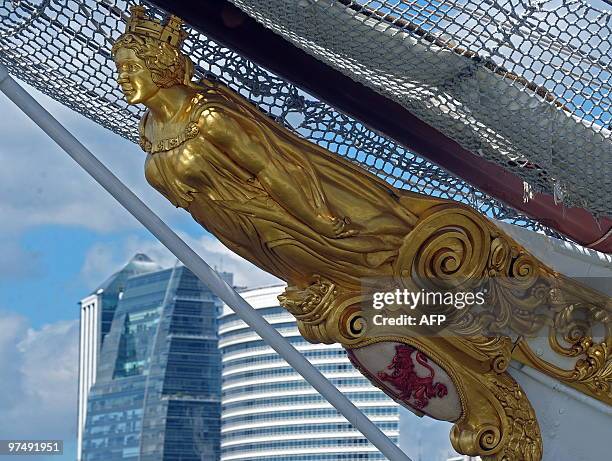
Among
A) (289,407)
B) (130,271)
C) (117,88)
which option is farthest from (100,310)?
(117,88)

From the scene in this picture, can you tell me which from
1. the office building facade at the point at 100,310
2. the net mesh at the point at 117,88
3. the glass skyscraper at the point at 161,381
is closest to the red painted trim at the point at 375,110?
the net mesh at the point at 117,88

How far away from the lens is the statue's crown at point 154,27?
8.51 ft

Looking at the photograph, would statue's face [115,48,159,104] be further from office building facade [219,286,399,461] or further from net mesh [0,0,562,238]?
office building facade [219,286,399,461]

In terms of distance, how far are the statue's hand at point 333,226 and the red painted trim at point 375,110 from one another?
1.48 feet

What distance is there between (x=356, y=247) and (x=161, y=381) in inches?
2491

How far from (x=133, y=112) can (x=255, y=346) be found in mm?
50667

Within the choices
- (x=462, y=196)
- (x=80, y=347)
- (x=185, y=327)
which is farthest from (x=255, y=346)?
(x=462, y=196)

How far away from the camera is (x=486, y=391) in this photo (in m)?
2.82

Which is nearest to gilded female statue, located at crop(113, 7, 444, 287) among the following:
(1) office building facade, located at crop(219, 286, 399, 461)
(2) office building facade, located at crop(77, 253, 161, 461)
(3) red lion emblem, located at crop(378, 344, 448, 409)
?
(3) red lion emblem, located at crop(378, 344, 448, 409)

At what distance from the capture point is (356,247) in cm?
272

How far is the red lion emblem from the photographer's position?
2768 mm

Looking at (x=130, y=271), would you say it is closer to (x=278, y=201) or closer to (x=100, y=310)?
(x=100, y=310)

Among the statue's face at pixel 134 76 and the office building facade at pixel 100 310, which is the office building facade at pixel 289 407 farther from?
the statue's face at pixel 134 76

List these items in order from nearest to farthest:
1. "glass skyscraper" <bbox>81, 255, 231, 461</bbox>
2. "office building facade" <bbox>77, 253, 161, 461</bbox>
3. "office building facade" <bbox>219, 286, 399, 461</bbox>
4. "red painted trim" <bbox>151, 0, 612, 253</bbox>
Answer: "red painted trim" <bbox>151, 0, 612, 253</bbox>, "office building facade" <bbox>219, 286, 399, 461</bbox>, "glass skyscraper" <bbox>81, 255, 231, 461</bbox>, "office building facade" <bbox>77, 253, 161, 461</bbox>
